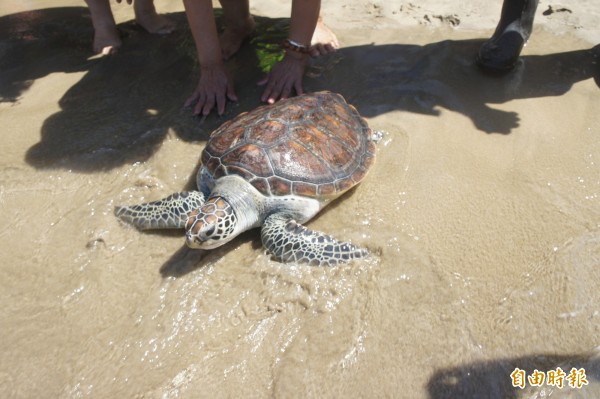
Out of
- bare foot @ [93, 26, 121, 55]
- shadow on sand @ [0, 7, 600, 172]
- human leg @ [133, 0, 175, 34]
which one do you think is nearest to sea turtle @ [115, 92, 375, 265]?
shadow on sand @ [0, 7, 600, 172]

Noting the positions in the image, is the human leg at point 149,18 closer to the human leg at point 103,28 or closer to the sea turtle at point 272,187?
the human leg at point 103,28

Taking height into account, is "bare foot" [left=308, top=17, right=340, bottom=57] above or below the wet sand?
above

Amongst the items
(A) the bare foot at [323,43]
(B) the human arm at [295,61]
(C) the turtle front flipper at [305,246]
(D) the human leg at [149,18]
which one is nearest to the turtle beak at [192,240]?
(C) the turtle front flipper at [305,246]

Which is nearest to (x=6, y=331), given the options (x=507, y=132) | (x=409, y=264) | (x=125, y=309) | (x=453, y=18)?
(x=125, y=309)

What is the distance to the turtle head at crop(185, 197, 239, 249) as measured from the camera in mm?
2012

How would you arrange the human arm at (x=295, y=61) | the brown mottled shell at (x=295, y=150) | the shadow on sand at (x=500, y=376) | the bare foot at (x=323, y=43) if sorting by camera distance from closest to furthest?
the shadow on sand at (x=500, y=376) < the brown mottled shell at (x=295, y=150) < the human arm at (x=295, y=61) < the bare foot at (x=323, y=43)

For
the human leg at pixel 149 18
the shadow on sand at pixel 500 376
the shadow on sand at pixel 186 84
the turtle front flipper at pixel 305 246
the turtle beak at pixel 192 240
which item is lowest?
the shadow on sand at pixel 500 376

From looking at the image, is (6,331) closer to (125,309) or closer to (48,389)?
(48,389)

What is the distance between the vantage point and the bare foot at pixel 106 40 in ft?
12.3

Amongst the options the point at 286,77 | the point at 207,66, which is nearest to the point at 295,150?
the point at 286,77

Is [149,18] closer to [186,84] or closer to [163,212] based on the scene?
[186,84]

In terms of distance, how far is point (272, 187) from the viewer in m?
2.20

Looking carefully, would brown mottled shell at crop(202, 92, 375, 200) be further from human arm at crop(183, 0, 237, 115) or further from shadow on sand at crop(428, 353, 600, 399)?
shadow on sand at crop(428, 353, 600, 399)

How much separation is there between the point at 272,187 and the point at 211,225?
395 mm
